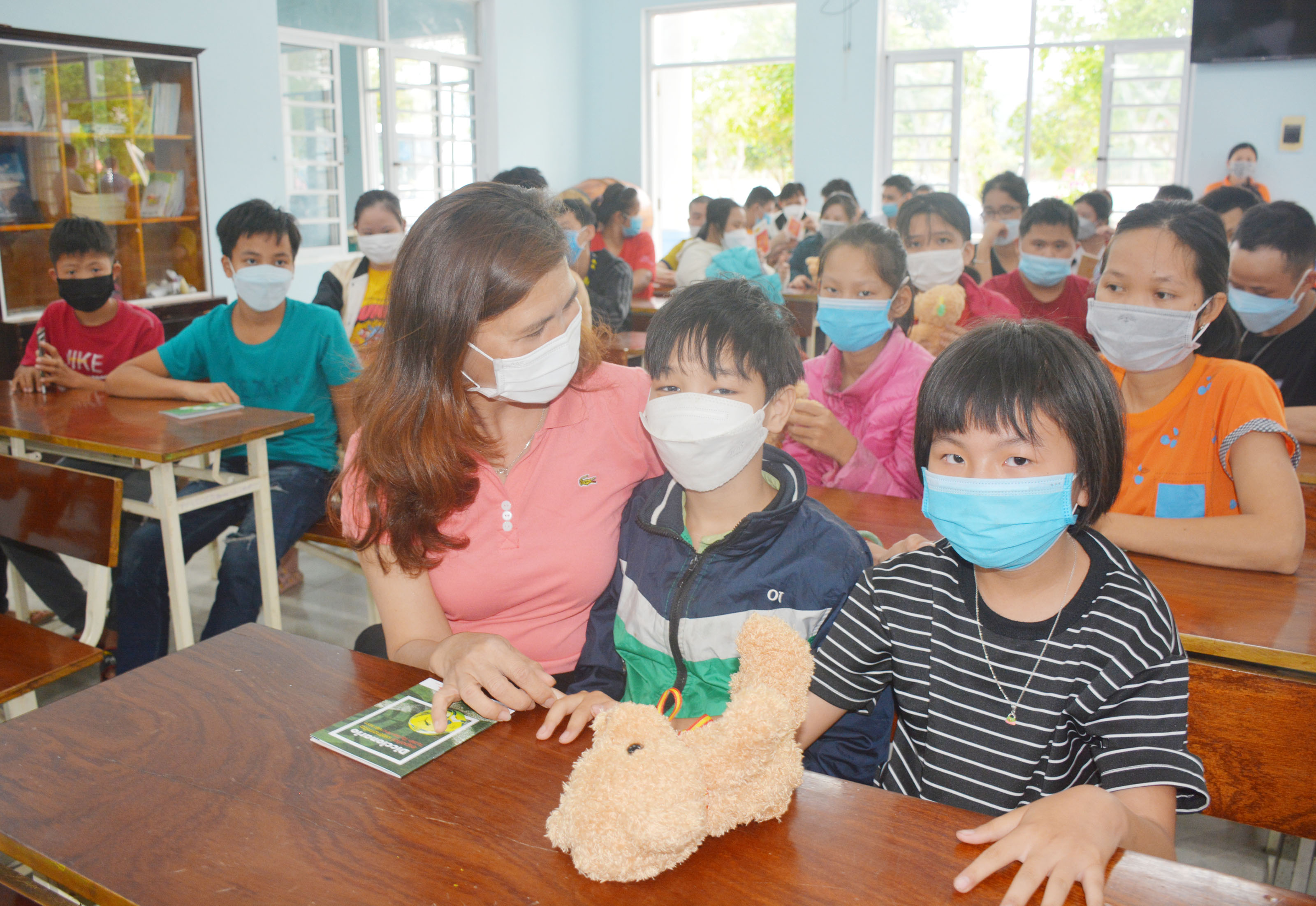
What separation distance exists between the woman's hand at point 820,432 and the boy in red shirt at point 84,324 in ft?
7.77

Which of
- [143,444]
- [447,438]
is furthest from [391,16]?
[447,438]

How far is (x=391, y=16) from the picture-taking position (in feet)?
27.5

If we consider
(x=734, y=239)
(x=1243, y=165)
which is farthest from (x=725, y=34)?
(x=1243, y=165)

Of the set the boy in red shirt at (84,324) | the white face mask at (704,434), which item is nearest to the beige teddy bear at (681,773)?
the white face mask at (704,434)

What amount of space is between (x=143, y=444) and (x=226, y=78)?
497 centimetres

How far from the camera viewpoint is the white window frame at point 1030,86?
8.67m

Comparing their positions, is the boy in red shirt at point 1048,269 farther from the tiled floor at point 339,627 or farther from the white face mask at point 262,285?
the white face mask at point 262,285

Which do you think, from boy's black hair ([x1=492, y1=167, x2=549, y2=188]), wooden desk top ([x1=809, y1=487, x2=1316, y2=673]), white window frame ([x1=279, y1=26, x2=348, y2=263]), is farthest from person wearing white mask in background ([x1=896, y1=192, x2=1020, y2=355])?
white window frame ([x1=279, y1=26, x2=348, y2=263])

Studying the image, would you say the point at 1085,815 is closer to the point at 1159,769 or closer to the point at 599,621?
the point at 1159,769


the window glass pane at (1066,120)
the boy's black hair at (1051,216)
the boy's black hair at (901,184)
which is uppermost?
the window glass pane at (1066,120)

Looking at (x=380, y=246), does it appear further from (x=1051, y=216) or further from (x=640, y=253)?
(x=640, y=253)

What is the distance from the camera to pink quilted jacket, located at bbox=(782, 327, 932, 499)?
2133 millimetres

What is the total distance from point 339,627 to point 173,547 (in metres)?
0.77

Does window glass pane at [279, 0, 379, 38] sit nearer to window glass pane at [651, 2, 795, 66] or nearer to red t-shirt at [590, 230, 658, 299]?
red t-shirt at [590, 230, 658, 299]
